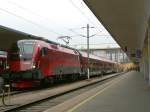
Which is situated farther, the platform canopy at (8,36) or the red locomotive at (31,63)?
the platform canopy at (8,36)

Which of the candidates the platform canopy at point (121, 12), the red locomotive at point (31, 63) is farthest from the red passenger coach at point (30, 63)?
the platform canopy at point (121, 12)

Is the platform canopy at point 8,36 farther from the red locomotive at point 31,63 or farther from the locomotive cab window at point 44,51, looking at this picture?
the locomotive cab window at point 44,51

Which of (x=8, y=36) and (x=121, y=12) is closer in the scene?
(x=121, y=12)

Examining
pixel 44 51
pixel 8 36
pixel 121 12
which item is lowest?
pixel 44 51

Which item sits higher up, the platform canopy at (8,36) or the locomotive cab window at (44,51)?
the platform canopy at (8,36)

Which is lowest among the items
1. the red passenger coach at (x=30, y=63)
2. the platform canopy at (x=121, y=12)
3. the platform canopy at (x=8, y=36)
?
the red passenger coach at (x=30, y=63)

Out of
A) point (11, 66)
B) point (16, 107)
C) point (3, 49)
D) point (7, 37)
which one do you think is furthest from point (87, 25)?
point (16, 107)

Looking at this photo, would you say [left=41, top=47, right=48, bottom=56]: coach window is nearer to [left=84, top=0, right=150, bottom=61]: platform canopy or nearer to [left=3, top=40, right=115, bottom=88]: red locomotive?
[left=3, top=40, right=115, bottom=88]: red locomotive

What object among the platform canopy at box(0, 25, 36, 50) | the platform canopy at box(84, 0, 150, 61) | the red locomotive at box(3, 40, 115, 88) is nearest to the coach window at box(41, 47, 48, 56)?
the red locomotive at box(3, 40, 115, 88)

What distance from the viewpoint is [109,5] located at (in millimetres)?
24094

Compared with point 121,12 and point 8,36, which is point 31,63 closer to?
point 8,36

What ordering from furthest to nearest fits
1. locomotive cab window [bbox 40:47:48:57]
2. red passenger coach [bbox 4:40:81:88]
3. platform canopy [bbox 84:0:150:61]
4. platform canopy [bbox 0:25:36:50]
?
1. locomotive cab window [bbox 40:47:48:57]
2. platform canopy [bbox 0:25:36:50]
3. red passenger coach [bbox 4:40:81:88]
4. platform canopy [bbox 84:0:150:61]

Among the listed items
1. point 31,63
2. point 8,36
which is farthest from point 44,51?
point 8,36

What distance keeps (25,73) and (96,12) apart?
20.0 ft
